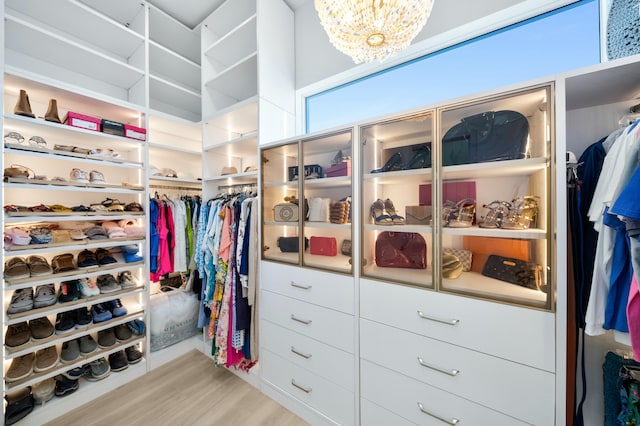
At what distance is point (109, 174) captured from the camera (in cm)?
218

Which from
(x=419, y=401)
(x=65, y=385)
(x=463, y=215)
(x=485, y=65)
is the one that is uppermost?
(x=485, y=65)

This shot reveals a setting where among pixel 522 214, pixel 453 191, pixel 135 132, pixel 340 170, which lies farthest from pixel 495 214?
pixel 135 132

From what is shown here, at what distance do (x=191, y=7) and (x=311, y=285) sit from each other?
2642 mm

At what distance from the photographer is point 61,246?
1.67 m

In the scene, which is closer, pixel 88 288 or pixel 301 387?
pixel 301 387

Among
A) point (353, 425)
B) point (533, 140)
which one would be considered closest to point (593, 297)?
point (533, 140)

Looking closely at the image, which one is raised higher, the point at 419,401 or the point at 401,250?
the point at 401,250

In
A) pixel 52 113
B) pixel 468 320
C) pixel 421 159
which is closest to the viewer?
pixel 468 320

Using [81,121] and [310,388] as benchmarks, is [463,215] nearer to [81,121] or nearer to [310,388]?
[310,388]

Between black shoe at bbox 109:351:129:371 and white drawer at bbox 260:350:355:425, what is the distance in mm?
1144

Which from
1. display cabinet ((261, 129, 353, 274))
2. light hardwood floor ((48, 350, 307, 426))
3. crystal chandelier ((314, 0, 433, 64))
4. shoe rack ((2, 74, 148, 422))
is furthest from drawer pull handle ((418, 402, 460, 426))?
shoe rack ((2, 74, 148, 422))

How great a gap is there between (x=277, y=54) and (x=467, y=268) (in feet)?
7.20

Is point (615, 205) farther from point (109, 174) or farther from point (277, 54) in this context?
point (109, 174)

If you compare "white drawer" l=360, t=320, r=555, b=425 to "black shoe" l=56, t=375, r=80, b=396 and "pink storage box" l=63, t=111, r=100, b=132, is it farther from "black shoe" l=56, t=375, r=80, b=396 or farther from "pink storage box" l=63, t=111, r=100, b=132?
"pink storage box" l=63, t=111, r=100, b=132
